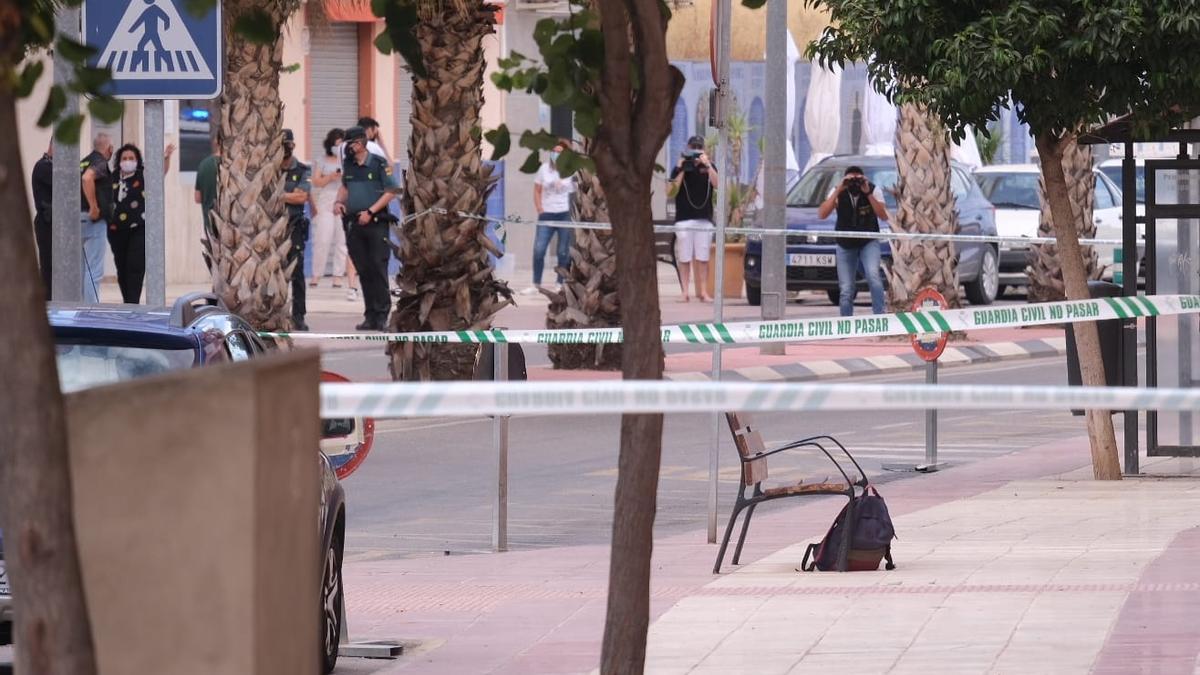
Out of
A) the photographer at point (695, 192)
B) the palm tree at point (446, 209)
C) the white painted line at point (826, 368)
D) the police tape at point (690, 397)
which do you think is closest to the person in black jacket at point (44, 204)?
the palm tree at point (446, 209)

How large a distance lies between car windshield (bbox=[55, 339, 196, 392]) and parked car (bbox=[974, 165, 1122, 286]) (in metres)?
20.7

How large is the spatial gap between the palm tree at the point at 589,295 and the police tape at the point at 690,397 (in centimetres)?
1254

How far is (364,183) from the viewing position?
21.9 meters

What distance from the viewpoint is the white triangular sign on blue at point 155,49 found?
902cm

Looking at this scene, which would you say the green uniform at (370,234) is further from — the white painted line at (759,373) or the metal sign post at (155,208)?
the metal sign post at (155,208)

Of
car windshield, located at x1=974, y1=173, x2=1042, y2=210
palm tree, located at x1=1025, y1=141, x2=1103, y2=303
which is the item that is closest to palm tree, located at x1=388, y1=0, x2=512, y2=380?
palm tree, located at x1=1025, y1=141, x2=1103, y2=303

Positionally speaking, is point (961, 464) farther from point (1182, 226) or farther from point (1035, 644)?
point (1035, 644)

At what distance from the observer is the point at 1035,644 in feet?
24.0

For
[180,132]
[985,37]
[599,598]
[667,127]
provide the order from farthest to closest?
[180,132] → [985,37] → [599,598] → [667,127]

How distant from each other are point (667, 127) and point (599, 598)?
4.20m

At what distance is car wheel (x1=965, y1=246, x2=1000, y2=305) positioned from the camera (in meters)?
26.6

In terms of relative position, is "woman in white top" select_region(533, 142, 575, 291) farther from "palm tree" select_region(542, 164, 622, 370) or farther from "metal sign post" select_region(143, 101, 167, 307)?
"metal sign post" select_region(143, 101, 167, 307)

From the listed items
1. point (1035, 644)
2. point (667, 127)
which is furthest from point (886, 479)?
point (667, 127)

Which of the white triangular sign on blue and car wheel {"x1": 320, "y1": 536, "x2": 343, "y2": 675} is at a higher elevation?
the white triangular sign on blue
